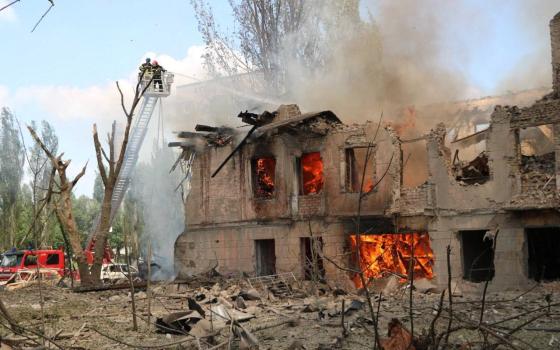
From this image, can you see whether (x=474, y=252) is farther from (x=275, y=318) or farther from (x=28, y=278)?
(x=28, y=278)

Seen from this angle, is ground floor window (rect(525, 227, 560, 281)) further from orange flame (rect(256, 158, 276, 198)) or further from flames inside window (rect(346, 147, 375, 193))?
orange flame (rect(256, 158, 276, 198))

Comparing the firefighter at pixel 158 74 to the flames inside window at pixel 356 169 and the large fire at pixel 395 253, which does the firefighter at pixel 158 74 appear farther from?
the large fire at pixel 395 253

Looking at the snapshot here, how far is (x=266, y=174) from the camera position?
24.8 metres

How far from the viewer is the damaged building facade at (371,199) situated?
18234 millimetres

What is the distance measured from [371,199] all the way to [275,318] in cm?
797

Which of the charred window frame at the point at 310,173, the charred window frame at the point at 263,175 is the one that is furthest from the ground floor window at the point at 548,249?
the charred window frame at the point at 263,175

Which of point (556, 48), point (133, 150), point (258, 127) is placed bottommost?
point (258, 127)

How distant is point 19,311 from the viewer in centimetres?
1512

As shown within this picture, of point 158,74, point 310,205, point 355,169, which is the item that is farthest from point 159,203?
point 355,169

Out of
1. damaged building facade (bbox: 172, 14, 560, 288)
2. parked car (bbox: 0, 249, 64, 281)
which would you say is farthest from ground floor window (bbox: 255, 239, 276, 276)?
parked car (bbox: 0, 249, 64, 281)

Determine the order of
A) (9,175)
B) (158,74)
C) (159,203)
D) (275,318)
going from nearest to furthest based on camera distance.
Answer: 1. (275,318)
2. (158,74)
3. (9,175)
4. (159,203)

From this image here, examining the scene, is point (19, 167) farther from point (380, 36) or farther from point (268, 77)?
point (380, 36)

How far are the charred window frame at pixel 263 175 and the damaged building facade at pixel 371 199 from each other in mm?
42

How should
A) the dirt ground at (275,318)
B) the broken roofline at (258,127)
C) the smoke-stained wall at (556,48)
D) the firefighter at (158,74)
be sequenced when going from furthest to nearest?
the firefighter at (158,74), the broken roofline at (258,127), the smoke-stained wall at (556,48), the dirt ground at (275,318)
